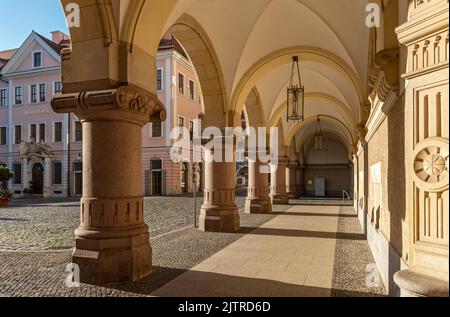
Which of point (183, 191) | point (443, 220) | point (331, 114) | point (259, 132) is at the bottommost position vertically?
point (183, 191)

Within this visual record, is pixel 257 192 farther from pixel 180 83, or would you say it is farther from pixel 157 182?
pixel 180 83

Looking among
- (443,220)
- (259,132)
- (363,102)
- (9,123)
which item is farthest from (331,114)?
(9,123)

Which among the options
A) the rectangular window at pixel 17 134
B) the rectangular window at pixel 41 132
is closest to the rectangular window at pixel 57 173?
the rectangular window at pixel 41 132

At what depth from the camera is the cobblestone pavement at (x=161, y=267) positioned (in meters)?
4.41

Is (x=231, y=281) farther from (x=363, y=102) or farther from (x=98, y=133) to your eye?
(x=363, y=102)

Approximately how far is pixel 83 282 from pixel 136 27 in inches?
144

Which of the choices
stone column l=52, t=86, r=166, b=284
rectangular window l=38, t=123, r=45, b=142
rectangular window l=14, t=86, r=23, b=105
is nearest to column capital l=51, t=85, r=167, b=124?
stone column l=52, t=86, r=166, b=284

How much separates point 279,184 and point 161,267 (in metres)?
13.8

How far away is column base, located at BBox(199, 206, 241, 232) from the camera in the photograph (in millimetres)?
9281

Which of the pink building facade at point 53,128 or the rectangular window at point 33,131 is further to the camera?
the rectangular window at point 33,131

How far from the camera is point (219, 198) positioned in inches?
374

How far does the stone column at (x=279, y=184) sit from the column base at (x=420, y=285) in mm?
16320

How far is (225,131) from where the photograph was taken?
31.1 feet

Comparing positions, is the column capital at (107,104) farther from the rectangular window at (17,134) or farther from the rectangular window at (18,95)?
the rectangular window at (18,95)
